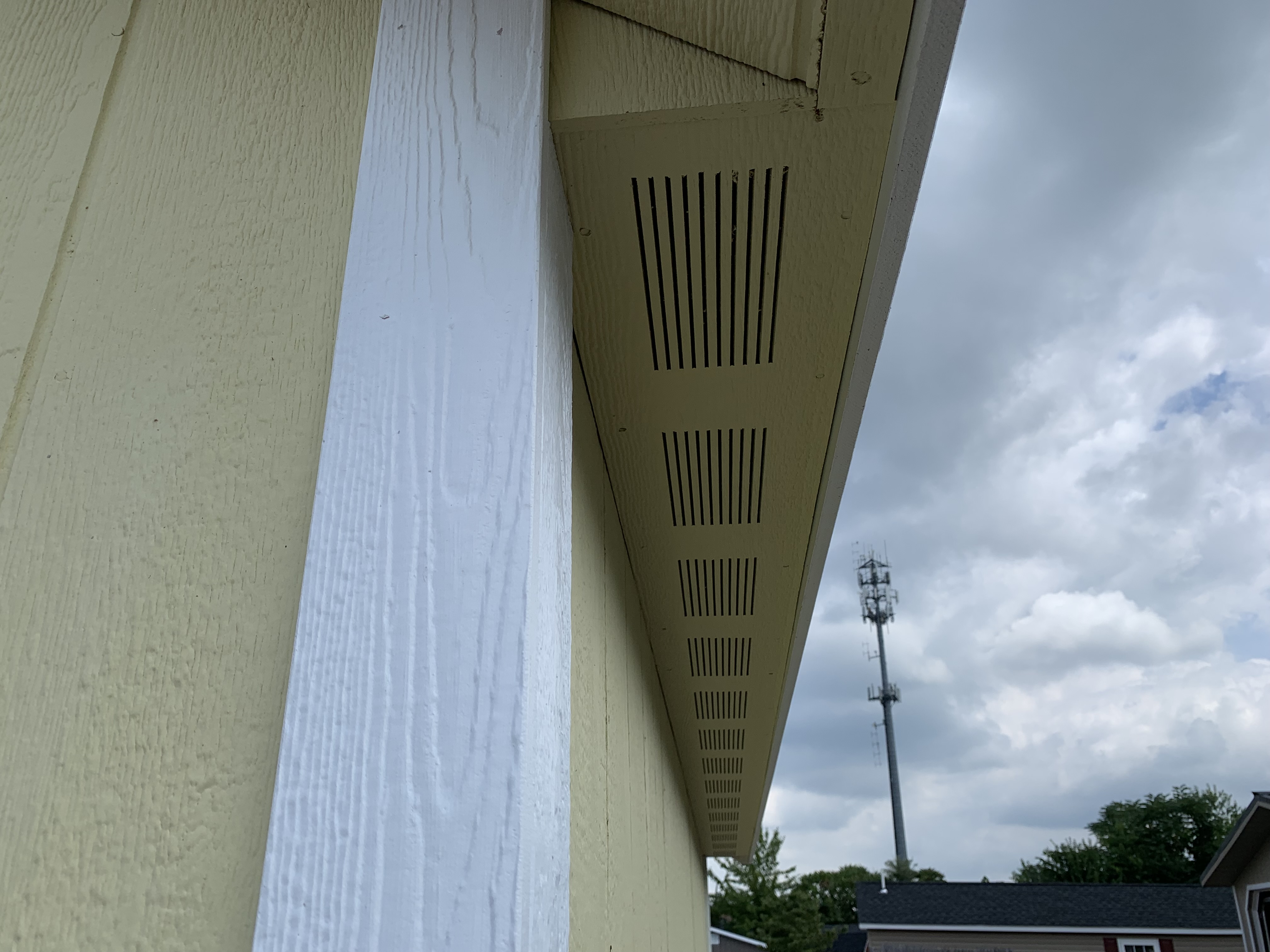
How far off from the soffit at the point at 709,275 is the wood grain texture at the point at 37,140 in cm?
60

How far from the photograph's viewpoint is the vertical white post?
58 cm

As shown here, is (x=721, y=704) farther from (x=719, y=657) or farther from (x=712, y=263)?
(x=712, y=263)

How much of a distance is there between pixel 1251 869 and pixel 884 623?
3453 centimetres

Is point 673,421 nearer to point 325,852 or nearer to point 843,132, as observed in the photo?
point 843,132

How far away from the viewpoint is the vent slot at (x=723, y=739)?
4750mm

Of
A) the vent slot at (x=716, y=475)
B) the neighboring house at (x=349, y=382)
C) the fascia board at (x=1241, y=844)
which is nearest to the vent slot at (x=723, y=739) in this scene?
the vent slot at (x=716, y=475)

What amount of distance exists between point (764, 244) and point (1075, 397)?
7083cm

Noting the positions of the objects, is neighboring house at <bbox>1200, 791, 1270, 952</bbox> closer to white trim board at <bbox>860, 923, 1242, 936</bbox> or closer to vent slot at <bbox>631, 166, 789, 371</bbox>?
white trim board at <bbox>860, 923, 1242, 936</bbox>

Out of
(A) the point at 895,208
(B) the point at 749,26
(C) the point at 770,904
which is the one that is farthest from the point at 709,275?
(C) the point at 770,904

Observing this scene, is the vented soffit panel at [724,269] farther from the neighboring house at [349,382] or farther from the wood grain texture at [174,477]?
the wood grain texture at [174,477]

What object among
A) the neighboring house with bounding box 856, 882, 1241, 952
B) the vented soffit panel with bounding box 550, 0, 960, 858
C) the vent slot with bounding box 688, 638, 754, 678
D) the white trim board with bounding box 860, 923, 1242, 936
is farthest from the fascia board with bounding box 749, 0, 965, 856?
the neighboring house with bounding box 856, 882, 1241, 952

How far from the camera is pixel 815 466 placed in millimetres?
1960

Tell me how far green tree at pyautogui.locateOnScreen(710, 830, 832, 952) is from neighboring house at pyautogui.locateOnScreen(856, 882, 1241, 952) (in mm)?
4087

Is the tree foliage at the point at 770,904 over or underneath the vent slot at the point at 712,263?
underneath
